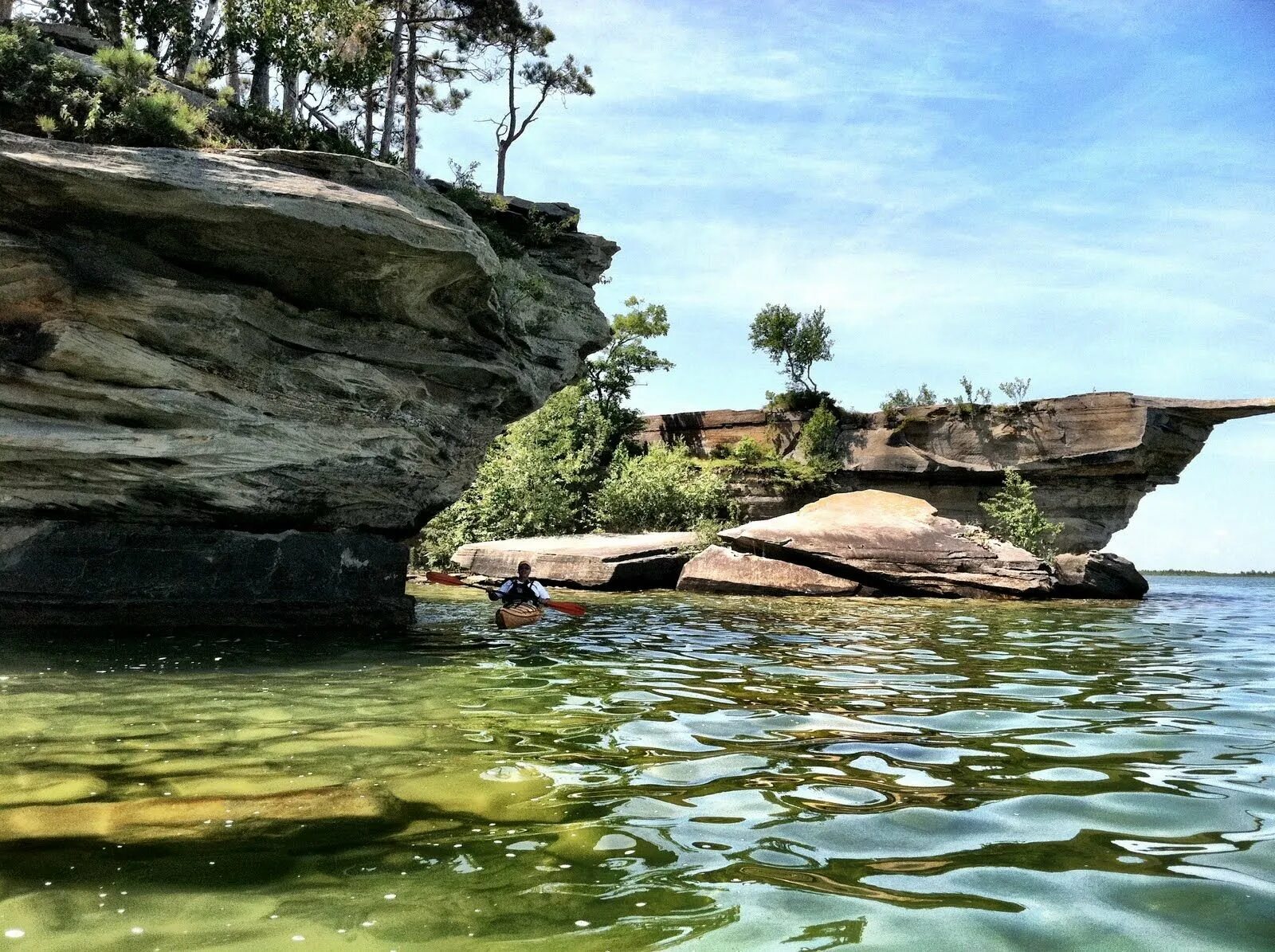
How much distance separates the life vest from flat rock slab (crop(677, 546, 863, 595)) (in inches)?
276

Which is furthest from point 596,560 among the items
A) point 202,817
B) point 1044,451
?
point 202,817

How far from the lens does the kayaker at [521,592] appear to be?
13180 mm

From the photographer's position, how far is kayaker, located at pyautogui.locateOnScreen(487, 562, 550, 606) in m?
13.2

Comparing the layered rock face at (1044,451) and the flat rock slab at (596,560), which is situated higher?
the layered rock face at (1044,451)

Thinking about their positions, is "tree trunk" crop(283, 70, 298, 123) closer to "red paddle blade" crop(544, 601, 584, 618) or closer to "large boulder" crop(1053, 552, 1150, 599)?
"red paddle blade" crop(544, 601, 584, 618)

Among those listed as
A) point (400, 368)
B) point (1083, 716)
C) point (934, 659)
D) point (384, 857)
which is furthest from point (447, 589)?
point (384, 857)

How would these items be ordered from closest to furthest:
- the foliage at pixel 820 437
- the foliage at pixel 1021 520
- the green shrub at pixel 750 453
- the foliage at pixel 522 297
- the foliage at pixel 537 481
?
the foliage at pixel 522 297
the foliage at pixel 1021 520
the foliage at pixel 537 481
the foliage at pixel 820 437
the green shrub at pixel 750 453

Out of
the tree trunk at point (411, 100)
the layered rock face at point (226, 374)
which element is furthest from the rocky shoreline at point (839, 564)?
the tree trunk at point (411, 100)

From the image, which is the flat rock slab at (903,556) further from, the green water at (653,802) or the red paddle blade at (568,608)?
the green water at (653,802)

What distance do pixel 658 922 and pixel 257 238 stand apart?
941 cm

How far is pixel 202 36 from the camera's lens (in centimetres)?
1909

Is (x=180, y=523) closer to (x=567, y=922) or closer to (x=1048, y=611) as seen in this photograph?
(x=567, y=922)

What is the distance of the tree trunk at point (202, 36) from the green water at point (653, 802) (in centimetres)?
1479

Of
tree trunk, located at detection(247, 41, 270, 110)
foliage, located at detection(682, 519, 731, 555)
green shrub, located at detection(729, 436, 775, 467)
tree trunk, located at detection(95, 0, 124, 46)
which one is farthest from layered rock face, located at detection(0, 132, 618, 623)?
green shrub, located at detection(729, 436, 775, 467)
